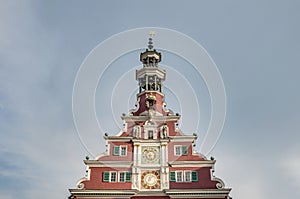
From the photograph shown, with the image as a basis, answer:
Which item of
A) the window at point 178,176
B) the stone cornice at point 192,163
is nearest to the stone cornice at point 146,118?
the stone cornice at point 192,163

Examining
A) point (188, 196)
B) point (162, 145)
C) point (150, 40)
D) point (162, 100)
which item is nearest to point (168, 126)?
point (162, 145)

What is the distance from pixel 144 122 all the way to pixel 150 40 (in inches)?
492

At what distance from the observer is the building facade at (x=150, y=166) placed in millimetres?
27609

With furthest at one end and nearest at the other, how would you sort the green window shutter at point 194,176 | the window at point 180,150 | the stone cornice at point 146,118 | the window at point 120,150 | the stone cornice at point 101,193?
1. the stone cornice at point 146,118
2. the window at point 120,150
3. the window at point 180,150
4. the green window shutter at point 194,176
5. the stone cornice at point 101,193

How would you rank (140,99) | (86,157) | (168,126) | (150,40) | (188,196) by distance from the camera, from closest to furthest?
(188,196)
(86,157)
(168,126)
(140,99)
(150,40)

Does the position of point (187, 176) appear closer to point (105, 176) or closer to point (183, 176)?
point (183, 176)

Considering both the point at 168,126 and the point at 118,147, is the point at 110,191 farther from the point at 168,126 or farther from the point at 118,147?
the point at 168,126

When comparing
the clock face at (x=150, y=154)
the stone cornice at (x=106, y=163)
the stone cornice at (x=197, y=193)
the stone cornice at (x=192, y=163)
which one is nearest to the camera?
the stone cornice at (x=197, y=193)

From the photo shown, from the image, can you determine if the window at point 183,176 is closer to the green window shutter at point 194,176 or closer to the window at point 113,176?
the green window shutter at point 194,176

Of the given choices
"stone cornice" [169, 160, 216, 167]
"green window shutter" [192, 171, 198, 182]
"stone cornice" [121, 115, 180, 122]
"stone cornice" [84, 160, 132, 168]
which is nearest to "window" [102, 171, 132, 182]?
"stone cornice" [84, 160, 132, 168]

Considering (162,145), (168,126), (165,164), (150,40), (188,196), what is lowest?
(188,196)

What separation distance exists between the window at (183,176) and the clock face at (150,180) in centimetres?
125

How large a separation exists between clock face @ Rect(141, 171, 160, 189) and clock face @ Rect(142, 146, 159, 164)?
1063 mm

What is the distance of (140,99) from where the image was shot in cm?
3553
